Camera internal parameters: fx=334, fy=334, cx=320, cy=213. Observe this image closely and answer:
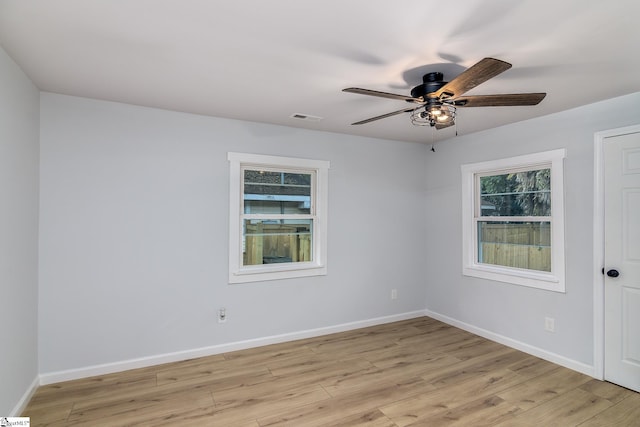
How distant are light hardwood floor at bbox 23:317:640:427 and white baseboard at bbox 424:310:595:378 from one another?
81 millimetres

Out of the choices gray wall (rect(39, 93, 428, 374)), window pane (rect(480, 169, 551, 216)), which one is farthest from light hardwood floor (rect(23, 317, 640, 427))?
window pane (rect(480, 169, 551, 216))

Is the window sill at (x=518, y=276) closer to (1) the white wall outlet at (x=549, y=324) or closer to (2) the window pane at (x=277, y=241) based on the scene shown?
(1) the white wall outlet at (x=549, y=324)

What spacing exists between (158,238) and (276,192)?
137 cm

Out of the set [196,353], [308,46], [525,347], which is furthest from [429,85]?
[196,353]

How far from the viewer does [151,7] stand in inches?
65.7

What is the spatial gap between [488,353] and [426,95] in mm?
2864

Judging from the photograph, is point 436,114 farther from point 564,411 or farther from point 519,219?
point 564,411

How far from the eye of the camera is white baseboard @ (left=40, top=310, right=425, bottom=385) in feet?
9.57

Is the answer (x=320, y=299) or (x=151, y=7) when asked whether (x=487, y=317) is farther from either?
(x=151, y=7)

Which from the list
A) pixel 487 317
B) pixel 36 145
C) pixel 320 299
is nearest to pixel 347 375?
pixel 320 299

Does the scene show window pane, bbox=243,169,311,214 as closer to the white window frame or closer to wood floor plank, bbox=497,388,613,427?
the white window frame

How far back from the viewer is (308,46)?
204 centimetres

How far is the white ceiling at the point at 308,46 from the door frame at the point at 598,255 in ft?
1.60

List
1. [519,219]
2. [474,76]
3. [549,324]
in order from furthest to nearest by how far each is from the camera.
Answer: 1. [519,219]
2. [549,324]
3. [474,76]
